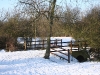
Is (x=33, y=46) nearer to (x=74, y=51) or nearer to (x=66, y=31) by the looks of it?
(x=66, y=31)

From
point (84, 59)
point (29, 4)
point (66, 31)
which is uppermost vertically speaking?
point (29, 4)

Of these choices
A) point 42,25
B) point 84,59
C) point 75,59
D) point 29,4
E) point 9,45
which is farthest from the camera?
point 9,45

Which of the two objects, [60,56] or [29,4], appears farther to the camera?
[60,56]

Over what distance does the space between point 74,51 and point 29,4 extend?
31.2ft

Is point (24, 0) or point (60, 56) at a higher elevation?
point (24, 0)

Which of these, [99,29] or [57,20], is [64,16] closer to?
[57,20]

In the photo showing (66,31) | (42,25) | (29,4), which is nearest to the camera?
(29,4)

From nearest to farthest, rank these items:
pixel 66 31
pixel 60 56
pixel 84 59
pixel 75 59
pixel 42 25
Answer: pixel 42 25, pixel 60 56, pixel 75 59, pixel 84 59, pixel 66 31

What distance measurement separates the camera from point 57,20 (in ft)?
74.6

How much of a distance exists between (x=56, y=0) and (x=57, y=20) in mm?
1907

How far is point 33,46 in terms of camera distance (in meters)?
36.4

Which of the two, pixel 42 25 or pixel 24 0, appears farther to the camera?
pixel 42 25

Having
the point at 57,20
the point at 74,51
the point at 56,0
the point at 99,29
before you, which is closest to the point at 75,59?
the point at 74,51

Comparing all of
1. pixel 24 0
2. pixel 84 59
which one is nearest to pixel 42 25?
pixel 24 0
